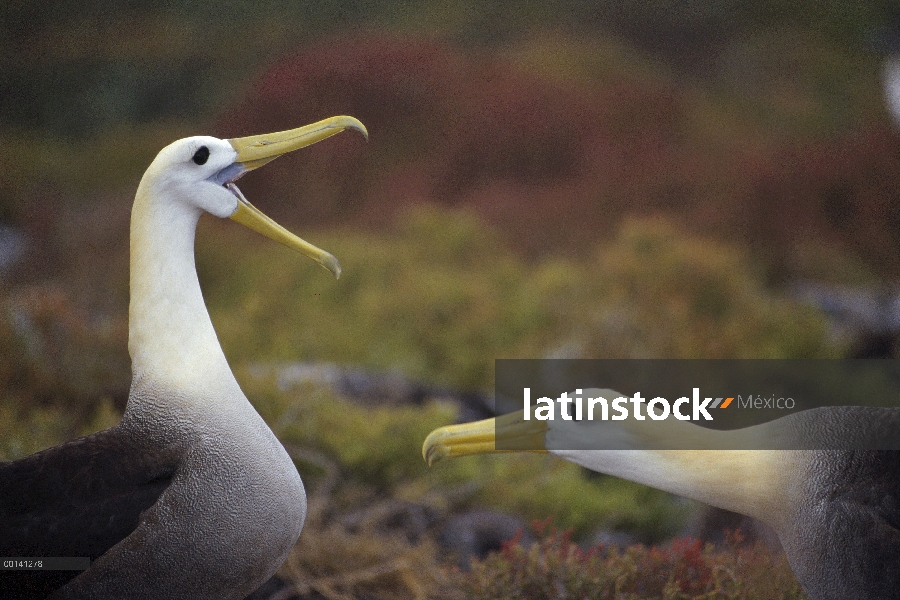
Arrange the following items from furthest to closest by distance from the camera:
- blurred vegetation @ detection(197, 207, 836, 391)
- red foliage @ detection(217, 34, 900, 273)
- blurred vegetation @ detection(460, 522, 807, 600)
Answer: red foliage @ detection(217, 34, 900, 273) → blurred vegetation @ detection(197, 207, 836, 391) → blurred vegetation @ detection(460, 522, 807, 600)

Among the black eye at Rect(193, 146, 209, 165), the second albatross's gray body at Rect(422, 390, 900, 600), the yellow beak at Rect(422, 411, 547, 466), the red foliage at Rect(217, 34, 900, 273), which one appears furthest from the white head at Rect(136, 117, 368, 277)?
the red foliage at Rect(217, 34, 900, 273)

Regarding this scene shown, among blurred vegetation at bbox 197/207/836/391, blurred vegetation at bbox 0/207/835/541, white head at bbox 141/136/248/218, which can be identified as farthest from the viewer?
blurred vegetation at bbox 197/207/836/391

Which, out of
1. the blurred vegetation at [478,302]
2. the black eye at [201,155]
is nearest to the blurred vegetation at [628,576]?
the blurred vegetation at [478,302]

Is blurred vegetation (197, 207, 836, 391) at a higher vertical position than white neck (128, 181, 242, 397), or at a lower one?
higher

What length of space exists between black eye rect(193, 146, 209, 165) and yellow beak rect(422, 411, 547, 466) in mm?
952

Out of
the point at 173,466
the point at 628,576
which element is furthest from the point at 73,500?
the point at 628,576

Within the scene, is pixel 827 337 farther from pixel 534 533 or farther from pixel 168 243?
pixel 168 243

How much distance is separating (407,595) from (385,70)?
7.82ft

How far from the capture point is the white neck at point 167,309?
2410mm

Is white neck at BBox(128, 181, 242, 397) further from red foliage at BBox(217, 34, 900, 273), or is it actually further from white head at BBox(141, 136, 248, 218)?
red foliage at BBox(217, 34, 900, 273)

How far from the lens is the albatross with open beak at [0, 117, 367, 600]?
224cm

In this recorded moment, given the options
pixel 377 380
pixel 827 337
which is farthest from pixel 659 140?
pixel 377 380

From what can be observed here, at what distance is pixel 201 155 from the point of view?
2.43 m

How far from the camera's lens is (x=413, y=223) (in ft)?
14.9
